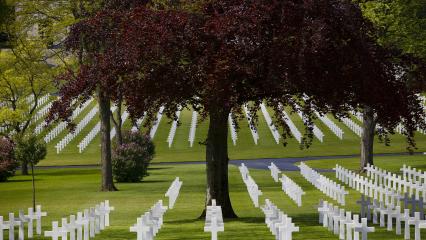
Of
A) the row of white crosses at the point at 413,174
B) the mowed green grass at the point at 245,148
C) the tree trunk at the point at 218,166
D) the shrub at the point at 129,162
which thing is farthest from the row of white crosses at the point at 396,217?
the mowed green grass at the point at 245,148

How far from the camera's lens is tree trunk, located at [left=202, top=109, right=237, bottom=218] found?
31422mm

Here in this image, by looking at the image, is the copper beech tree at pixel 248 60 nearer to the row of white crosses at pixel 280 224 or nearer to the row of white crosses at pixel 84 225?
the row of white crosses at pixel 84 225

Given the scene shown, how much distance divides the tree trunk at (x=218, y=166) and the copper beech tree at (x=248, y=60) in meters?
1.94

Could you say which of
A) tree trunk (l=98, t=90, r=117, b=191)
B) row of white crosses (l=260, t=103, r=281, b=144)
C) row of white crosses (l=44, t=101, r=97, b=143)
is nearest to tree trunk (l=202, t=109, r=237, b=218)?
tree trunk (l=98, t=90, r=117, b=191)

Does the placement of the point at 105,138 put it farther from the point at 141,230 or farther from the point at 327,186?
the point at 141,230

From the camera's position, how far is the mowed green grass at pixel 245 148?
7319 centimetres

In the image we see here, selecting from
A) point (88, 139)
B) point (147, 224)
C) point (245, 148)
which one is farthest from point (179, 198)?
point (88, 139)

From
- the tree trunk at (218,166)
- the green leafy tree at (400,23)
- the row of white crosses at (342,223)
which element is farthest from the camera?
the green leafy tree at (400,23)

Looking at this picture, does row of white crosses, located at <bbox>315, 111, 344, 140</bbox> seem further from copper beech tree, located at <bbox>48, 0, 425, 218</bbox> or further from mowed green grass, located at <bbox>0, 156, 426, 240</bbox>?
copper beech tree, located at <bbox>48, 0, 425, 218</bbox>

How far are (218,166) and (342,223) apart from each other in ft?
29.8

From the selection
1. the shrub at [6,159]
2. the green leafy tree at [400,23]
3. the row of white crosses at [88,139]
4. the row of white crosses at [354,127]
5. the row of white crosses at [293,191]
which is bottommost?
the row of white crosses at [293,191]

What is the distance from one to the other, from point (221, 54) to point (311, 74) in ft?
7.50

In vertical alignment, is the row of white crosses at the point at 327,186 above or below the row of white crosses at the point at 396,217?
above

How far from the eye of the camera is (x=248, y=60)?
91.1 ft
